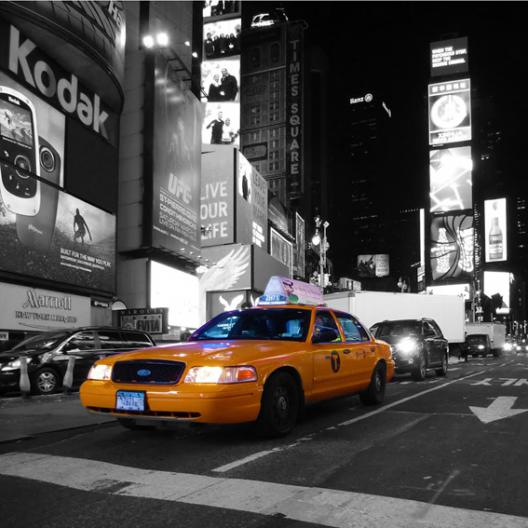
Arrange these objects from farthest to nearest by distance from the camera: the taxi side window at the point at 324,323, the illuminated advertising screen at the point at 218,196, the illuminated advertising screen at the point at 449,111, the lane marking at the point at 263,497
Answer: the illuminated advertising screen at the point at 449,111, the illuminated advertising screen at the point at 218,196, the taxi side window at the point at 324,323, the lane marking at the point at 263,497

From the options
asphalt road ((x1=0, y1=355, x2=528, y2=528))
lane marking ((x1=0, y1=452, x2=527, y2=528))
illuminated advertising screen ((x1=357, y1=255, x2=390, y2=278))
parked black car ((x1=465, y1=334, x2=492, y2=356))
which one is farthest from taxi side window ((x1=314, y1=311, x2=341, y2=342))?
illuminated advertising screen ((x1=357, y1=255, x2=390, y2=278))

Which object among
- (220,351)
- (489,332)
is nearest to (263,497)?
(220,351)

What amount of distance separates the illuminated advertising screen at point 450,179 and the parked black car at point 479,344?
2258 inches

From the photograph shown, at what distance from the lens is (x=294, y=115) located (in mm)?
65312

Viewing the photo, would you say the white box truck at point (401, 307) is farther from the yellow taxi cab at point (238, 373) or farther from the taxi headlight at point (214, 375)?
the taxi headlight at point (214, 375)

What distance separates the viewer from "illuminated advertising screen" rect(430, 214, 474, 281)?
315 ft

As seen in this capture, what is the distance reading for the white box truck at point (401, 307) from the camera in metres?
22.7

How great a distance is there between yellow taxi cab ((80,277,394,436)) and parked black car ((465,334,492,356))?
35.2m

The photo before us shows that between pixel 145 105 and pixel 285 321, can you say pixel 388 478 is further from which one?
pixel 145 105

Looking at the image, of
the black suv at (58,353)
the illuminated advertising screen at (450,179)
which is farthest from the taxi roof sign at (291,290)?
the illuminated advertising screen at (450,179)

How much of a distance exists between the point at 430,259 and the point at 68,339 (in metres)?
94.4

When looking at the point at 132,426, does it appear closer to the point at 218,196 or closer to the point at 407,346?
the point at 407,346

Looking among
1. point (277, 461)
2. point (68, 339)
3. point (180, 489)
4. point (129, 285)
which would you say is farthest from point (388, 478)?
point (129, 285)

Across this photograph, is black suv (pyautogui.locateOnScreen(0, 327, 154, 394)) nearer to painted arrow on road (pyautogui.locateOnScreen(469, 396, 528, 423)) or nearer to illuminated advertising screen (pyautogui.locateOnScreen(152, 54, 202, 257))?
painted arrow on road (pyautogui.locateOnScreen(469, 396, 528, 423))
